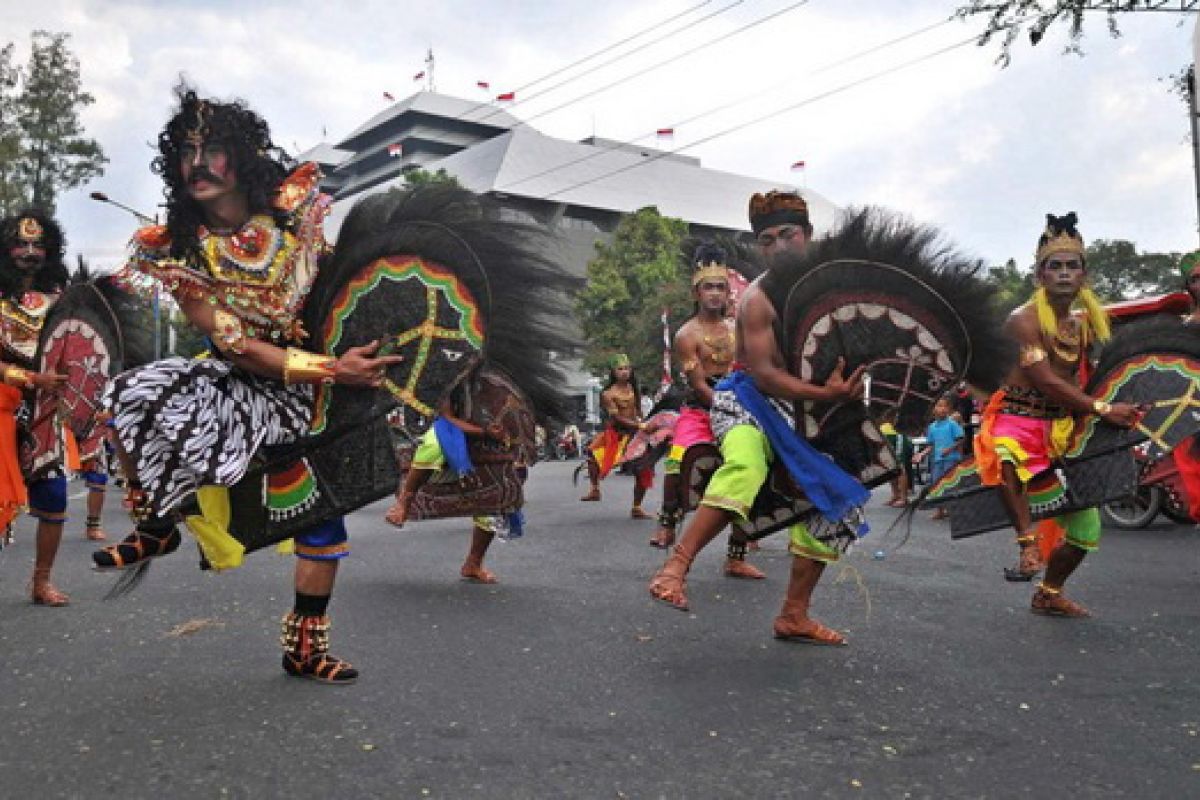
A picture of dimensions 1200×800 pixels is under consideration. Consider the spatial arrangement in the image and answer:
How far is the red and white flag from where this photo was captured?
8.33 meters

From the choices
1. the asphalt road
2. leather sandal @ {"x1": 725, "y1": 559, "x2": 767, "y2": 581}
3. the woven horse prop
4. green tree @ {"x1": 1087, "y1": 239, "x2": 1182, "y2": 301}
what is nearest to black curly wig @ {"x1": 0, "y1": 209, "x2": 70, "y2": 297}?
the asphalt road

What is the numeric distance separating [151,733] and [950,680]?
107 inches

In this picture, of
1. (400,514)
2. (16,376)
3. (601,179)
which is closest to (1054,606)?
(400,514)

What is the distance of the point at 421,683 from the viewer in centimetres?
374

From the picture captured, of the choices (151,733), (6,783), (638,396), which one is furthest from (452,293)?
(638,396)

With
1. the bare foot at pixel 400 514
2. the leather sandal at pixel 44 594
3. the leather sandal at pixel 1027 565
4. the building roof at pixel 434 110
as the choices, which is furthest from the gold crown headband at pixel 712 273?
the building roof at pixel 434 110

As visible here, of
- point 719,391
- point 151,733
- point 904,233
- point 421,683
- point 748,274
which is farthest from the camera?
point 748,274

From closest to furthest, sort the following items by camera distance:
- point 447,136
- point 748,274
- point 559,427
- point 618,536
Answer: point 559,427 < point 748,274 < point 618,536 < point 447,136

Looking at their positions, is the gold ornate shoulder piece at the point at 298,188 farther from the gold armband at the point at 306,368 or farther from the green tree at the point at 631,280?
the green tree at the point at 631,280

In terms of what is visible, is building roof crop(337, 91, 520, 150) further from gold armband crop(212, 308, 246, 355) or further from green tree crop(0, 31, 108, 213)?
gold armband crop(212, 308, 246, 355)

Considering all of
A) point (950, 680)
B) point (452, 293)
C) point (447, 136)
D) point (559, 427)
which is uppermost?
point (447, 136)

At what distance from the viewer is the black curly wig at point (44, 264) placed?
553 cm

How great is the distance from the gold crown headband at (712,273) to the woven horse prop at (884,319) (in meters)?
2.05

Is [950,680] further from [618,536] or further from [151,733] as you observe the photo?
[618,536]
